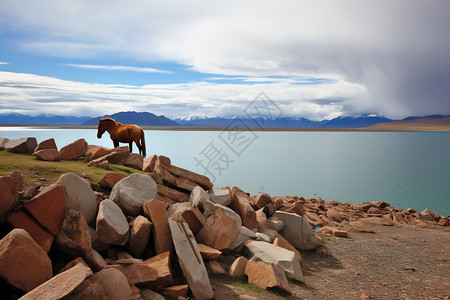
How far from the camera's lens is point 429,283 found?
10.0m

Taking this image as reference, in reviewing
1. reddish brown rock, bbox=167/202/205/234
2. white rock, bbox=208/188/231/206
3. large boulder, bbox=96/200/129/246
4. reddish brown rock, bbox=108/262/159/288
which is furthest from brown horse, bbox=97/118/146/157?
reddish brown rock, bbox=108/262/159/288

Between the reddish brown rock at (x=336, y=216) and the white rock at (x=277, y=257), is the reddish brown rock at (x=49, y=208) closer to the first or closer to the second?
the white rock at (x=277, y=257)

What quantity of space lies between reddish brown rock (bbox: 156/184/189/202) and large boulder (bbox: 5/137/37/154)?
21.4 feet

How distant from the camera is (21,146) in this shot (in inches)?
544

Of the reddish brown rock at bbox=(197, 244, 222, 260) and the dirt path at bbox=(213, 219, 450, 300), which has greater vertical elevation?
the reddish brown rock at bbox=(197, 244, 222, 260)

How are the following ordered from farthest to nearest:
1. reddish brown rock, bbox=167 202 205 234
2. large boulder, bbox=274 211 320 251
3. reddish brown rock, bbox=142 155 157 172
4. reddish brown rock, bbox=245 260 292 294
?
reddish brown rock, bbox=142 155 157 172 < large boulder, bbox=274 211 320 251 < reddish brown rock, bbox=167 202 205 234 < reddish brown rock, bbox=245 260 292 294

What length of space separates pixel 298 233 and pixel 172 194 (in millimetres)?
4873

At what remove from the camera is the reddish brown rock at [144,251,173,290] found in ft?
22.8

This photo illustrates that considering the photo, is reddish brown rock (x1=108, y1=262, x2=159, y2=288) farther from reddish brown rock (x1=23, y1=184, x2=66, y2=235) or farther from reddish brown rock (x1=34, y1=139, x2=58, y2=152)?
reddish brown rock (x1=34, y1=139, x2=58, y2=152)

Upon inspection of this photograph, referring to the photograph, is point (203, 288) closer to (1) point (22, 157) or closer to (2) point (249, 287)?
(2) point (249, 287)

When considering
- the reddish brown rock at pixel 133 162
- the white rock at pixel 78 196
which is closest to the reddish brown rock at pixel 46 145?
the reddish brown rock at pixel 133 162

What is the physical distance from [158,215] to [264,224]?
4.64m

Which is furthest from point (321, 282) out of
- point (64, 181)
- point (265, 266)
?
point (64, 181)

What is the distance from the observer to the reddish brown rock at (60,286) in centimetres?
477
